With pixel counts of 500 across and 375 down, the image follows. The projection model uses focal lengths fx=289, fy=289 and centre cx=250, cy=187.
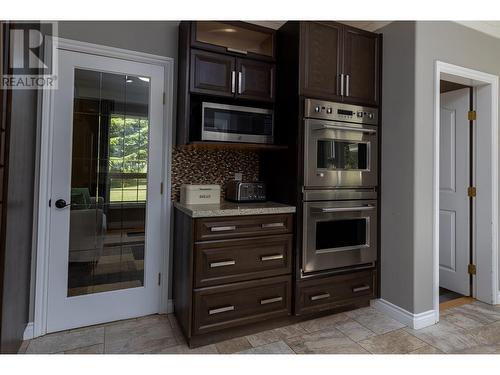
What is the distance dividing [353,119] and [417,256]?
1.23 meters

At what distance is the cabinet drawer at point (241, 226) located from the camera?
A: 199 centimetres

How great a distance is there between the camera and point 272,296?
87.4 inches

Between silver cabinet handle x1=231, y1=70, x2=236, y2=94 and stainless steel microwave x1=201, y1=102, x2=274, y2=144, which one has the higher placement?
silver cabinet handle x1=231, y1=70, x2=236, y2=94

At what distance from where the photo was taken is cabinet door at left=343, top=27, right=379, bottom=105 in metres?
2.46

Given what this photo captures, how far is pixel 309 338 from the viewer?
2.13 meters

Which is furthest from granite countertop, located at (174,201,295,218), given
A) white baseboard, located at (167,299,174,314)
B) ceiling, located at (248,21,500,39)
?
ceiling, located at (248,21,500,39)

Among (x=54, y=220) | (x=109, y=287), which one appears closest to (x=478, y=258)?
(x=109, y=287)

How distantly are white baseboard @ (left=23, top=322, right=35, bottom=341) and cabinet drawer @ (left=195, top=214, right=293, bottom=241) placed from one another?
53.9 inches

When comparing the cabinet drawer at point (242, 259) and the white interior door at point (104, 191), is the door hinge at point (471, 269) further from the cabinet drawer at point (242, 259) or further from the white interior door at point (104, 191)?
the white interior door at point (104, 191)

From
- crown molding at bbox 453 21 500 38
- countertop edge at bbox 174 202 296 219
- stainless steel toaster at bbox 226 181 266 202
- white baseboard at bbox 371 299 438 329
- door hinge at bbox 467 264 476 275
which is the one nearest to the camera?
countertop edge at bbox 174 202 296 219

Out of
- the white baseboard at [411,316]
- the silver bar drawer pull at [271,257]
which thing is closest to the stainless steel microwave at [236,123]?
the silver bar drawer pull at [271,257]

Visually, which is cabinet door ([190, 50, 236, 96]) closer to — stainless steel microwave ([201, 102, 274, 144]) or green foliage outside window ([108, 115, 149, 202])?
stainless steel microwave ([201, 102, 274, 144])

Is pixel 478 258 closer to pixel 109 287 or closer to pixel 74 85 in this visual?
pixel 109 287

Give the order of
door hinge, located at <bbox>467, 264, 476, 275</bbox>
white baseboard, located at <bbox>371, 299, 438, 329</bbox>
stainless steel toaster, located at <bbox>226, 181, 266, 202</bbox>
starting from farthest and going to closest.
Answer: door hinge, located at <bbox>467, 264, 476, 275</bbox>, stainless steel toaster, located at <bbox>226, 181, 266, 202</bbox>, white baseboard, located at <bbox>371, 299, 438, 329</bbox>
